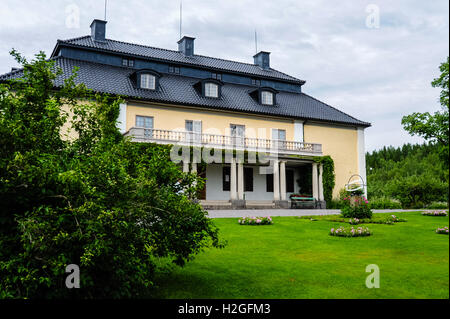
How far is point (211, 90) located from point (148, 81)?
5.13m

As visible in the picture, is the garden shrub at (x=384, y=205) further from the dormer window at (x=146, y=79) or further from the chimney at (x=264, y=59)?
the dormer window at (x=146, y=79)

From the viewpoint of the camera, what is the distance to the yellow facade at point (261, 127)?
27.9 metres

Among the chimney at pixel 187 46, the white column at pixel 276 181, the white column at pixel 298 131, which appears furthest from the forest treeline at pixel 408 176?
the chimney at pixel 187 46

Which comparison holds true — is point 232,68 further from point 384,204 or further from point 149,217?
point 149,217

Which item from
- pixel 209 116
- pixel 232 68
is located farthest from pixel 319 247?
pixel 232 68

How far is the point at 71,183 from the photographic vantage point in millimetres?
4375

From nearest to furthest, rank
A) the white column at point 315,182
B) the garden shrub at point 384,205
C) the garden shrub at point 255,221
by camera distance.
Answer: the garden shrub at point 255,221 → the garden shrub at point 384,205 → the white column at point 315,182

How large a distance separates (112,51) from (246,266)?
25920 millimetres

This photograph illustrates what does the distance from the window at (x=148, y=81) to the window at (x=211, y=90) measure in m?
4.30

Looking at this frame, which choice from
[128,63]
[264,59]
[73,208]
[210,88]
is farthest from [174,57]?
[73,208]

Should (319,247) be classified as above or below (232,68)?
below

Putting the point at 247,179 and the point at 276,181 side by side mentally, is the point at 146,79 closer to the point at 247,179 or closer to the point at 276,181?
the point at 247,179

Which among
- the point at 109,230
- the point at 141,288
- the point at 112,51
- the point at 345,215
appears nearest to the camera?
the point at 109,230

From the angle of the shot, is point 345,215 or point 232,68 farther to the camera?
point 232,68
